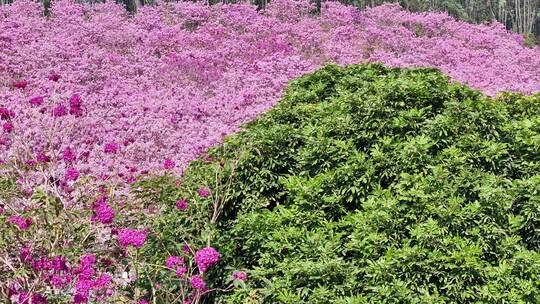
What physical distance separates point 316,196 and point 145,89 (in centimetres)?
953

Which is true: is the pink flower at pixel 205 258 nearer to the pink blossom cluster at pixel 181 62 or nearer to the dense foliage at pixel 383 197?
the dense foliage at pixel 383 197

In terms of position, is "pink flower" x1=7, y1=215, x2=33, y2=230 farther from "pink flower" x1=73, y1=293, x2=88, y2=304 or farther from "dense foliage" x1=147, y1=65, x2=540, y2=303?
"dense foliage" x1=147, y1=65, x2=540, y2=303

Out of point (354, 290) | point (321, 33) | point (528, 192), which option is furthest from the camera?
point (321, 33)

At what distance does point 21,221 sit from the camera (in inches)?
165

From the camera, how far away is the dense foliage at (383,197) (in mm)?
4027

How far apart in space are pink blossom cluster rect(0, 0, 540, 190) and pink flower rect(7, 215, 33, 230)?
11.9 ft

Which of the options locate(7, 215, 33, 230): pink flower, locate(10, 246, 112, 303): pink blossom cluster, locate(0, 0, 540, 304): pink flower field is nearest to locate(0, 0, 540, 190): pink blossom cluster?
locate(0, 0, 540, 304): pink flower field

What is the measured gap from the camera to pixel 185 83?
1398 cm

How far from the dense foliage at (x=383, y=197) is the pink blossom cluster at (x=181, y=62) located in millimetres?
3505

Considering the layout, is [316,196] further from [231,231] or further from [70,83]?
[70,83]

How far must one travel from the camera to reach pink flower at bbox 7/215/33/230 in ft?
13.7

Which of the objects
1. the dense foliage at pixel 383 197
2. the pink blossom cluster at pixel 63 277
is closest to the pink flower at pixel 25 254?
the pink blossom cluster at pixel 63 277

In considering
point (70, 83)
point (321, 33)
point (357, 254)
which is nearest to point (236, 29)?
point (321, 33)

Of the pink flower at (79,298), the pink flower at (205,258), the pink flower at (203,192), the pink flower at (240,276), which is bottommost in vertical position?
the pink flower at (240,276)
